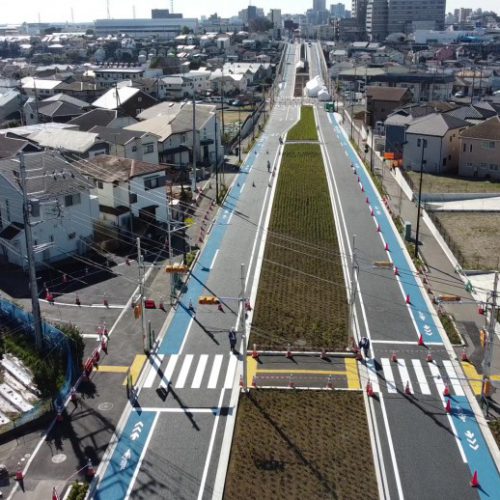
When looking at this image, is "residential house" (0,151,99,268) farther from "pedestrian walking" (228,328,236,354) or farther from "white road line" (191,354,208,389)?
"white road line" (191,354,208,389)

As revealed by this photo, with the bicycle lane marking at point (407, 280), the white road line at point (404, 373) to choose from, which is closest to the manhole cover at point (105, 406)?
the white road line at point (404, 373)

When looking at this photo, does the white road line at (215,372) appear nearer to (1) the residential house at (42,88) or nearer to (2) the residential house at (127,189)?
(2) the residential house at (127,189)

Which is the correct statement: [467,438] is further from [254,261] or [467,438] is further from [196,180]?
[196,180]

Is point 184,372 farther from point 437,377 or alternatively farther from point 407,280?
point 407,280

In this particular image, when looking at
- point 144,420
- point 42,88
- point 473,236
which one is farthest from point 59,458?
point 42,88

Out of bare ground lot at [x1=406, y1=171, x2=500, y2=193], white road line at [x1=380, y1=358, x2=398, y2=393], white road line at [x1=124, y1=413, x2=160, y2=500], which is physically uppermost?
white road line at [x1=124, y1=413, x2=160, y2=500]

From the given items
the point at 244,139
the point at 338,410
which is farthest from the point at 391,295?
the point at 244,139

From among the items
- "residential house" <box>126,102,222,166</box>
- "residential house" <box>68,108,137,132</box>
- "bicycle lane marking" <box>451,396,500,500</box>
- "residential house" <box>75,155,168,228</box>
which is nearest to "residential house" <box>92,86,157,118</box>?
"residential house" <box>126,102,222,166</box>
